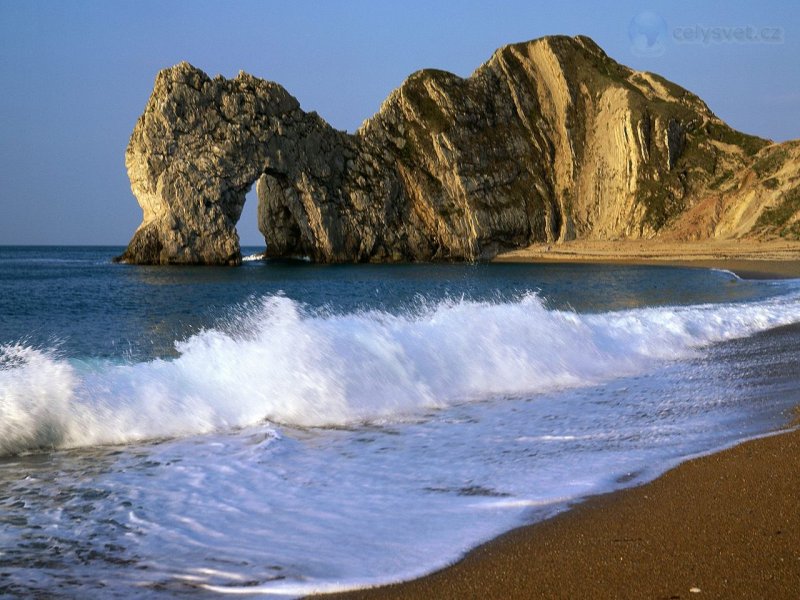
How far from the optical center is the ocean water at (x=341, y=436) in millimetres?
4938

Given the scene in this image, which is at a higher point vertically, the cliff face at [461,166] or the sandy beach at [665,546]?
the cliff face at [461,166]

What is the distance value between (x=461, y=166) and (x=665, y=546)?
8672cm

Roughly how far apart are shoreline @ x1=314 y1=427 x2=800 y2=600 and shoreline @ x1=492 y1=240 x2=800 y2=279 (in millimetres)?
45229

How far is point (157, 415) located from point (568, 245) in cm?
8068

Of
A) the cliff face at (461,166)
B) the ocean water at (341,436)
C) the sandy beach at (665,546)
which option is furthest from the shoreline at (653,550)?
the cliff face at (461,166)

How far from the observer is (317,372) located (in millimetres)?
10867

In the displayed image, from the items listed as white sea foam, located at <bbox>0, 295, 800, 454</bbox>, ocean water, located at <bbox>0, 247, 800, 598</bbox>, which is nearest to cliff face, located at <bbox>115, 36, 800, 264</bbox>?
ocean water, located at <bbox>0, 247, 800, 598</bbox>

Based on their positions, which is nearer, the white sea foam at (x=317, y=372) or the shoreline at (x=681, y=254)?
the white sea foam at (x=317, y=372)

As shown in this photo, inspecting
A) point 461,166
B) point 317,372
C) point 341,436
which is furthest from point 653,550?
point 461,166

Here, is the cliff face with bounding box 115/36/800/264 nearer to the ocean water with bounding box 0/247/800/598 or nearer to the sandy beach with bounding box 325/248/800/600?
the ocean water with bounding box 0/247/800/598

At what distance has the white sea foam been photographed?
354 inches

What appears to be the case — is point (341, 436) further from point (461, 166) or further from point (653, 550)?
point (461, 166)

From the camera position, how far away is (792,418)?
841cm

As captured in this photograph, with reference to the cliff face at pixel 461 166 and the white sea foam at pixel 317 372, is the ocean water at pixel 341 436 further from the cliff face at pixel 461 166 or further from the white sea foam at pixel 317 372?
the cliff face at pixel 461 166
